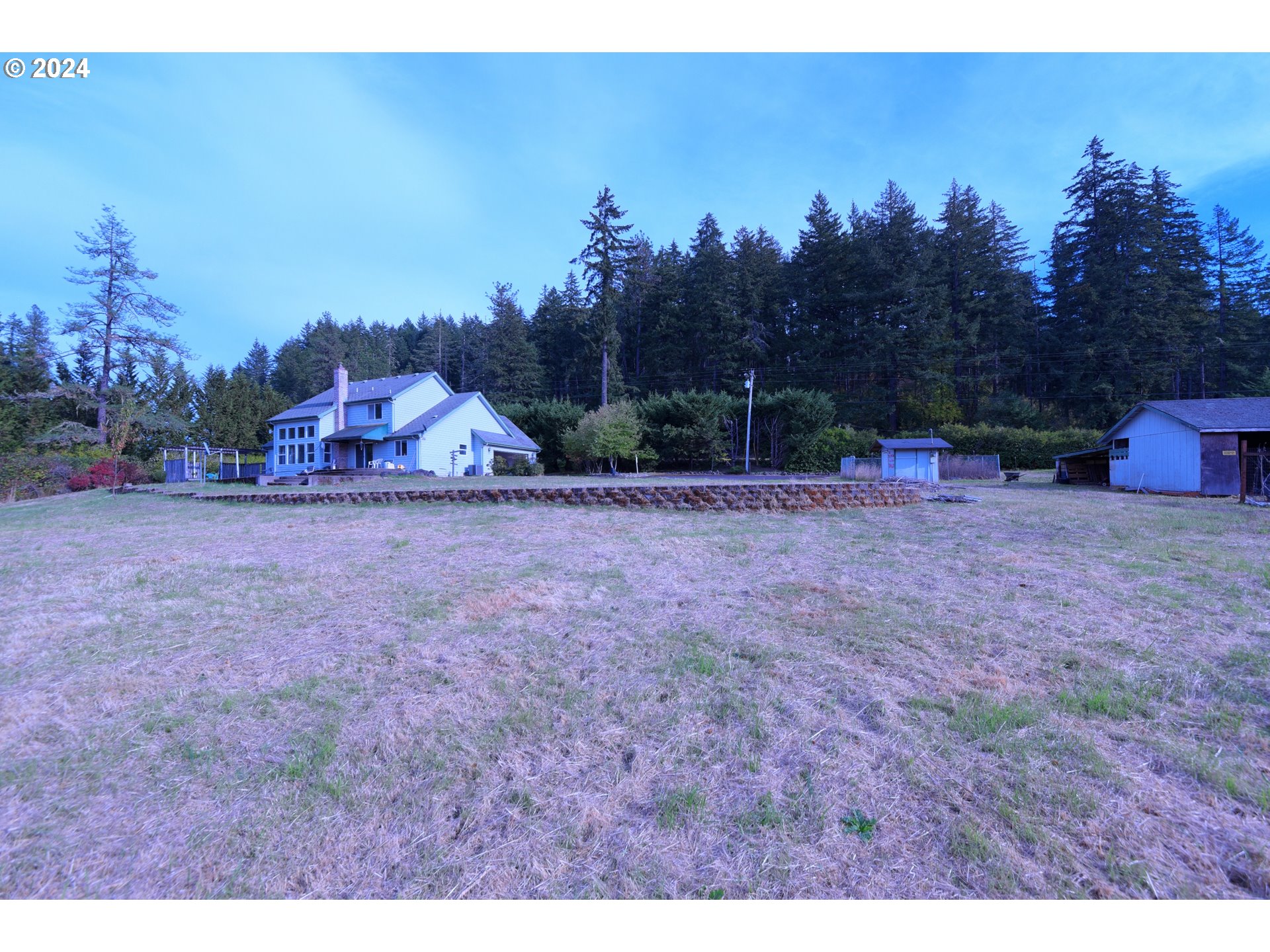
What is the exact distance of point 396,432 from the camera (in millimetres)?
30969

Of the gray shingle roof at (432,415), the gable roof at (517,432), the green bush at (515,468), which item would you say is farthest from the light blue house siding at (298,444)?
the green bush at (515,468)

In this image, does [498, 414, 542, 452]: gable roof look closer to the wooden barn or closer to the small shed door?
the wooden barn

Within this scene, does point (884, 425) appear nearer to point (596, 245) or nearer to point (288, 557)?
point (596, 245)

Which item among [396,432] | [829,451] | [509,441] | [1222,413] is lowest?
[829,451]

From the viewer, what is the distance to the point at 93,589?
5539mm

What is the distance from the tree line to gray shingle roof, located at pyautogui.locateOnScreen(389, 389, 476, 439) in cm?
1084

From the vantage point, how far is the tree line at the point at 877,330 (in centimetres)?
3316

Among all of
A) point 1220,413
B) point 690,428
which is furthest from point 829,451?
point 1220,413

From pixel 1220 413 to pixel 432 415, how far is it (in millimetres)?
33745

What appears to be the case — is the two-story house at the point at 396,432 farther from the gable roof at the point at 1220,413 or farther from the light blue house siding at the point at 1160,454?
the gable roof at the point at 1220,413

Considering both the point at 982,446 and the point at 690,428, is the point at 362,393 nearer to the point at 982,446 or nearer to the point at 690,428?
the point at 690,428

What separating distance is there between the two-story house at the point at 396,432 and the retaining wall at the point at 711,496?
660 inches

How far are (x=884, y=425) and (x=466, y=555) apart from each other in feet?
123

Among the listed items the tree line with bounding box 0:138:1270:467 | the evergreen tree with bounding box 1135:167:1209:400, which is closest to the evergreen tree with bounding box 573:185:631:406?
the tree line with bounding box 0:138:1270:467
